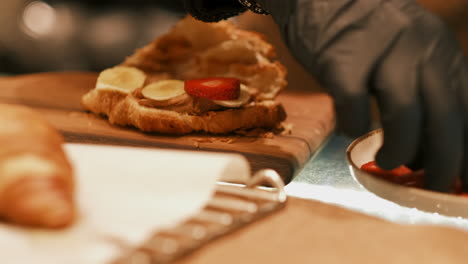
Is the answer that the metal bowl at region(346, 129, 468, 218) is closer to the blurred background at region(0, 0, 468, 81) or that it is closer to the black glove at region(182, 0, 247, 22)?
the black glove at region(182, 0, 247, 22)

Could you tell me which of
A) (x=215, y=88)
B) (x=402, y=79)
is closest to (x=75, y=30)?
(x=215, y=88)

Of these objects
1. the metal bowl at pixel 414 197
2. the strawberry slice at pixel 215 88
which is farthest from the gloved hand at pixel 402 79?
the strawberry slice at pixel 215 88

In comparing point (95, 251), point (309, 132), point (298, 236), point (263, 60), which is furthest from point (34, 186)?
point (263, 60)

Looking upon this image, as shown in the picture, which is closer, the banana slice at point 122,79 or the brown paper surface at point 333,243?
the brown paper surface at point 333,243

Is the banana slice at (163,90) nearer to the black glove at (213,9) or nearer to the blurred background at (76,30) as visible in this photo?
the black glove at (213,9)

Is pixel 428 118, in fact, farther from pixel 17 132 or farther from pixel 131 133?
pixel 131 133

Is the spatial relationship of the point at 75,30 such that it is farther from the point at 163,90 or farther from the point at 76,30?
the point at 163,90

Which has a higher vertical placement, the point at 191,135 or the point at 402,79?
Result: the point at 402,79
